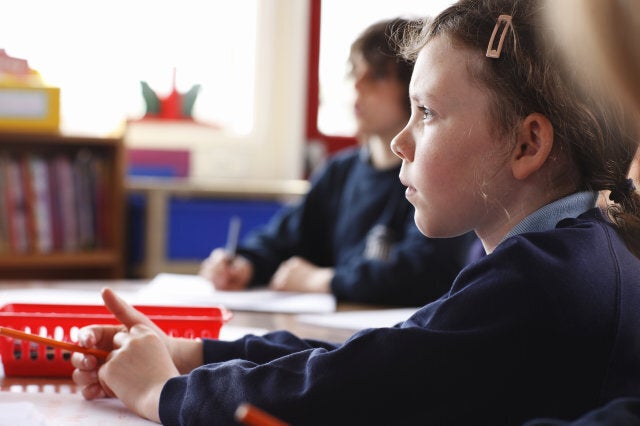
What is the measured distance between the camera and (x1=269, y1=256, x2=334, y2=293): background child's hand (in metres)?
1.74

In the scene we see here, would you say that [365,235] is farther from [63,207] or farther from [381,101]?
[63,207]

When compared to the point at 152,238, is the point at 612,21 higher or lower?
higher

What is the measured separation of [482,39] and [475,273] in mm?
247

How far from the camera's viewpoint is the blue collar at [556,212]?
2.72 feet

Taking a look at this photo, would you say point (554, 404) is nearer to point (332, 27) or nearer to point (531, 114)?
point (531, 114)

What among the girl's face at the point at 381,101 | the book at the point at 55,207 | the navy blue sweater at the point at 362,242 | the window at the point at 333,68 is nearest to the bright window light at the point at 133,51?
the window at the point at 333,68

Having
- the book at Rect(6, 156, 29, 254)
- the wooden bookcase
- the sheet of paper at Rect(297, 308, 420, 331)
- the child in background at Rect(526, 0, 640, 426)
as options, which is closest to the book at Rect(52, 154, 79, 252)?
the wooden bookcase

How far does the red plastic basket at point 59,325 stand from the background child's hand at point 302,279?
61 cm

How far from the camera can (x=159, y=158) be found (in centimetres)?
329

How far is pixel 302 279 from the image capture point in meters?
1.77

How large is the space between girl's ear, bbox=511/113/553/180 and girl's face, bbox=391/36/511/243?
0.01m

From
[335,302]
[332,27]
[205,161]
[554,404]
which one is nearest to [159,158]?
[205,161]

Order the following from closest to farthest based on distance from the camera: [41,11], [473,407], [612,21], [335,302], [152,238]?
[612,21] < [473,407] < [335,302] < [152,238] < [41,11]

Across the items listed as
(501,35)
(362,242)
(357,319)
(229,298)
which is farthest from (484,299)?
(362,242)
